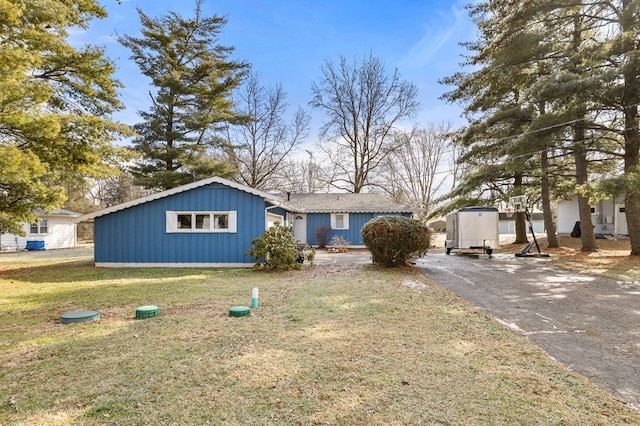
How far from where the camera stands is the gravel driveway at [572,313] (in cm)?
364

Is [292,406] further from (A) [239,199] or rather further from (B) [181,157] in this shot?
(B) [181,157]

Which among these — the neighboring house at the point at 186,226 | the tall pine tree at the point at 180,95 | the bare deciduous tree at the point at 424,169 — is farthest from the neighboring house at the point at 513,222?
the neighboring house at the point at 186,226

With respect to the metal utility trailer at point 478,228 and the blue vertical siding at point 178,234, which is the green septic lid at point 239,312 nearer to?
the blue vertical siding at point 178,234

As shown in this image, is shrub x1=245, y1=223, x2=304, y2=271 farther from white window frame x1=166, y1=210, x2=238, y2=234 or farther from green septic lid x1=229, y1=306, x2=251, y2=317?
green septic lid x1=229, y1=306, x2=251, y2=317

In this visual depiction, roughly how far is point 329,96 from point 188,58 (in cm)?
1274

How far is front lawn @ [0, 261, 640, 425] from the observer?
8.80 feet

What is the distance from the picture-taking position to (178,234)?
13055 millimetres

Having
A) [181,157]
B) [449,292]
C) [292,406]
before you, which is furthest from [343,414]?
[181,157]

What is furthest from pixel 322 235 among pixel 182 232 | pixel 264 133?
pixel 264 133

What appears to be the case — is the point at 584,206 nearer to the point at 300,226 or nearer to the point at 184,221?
the point at 300,226

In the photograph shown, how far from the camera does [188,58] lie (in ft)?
73.2

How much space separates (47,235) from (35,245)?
3.54 ft

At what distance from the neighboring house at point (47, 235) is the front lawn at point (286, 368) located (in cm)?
2198

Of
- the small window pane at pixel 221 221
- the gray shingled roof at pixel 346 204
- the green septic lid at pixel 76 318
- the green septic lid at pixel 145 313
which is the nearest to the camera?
the green septic lid at pixel 76 318
